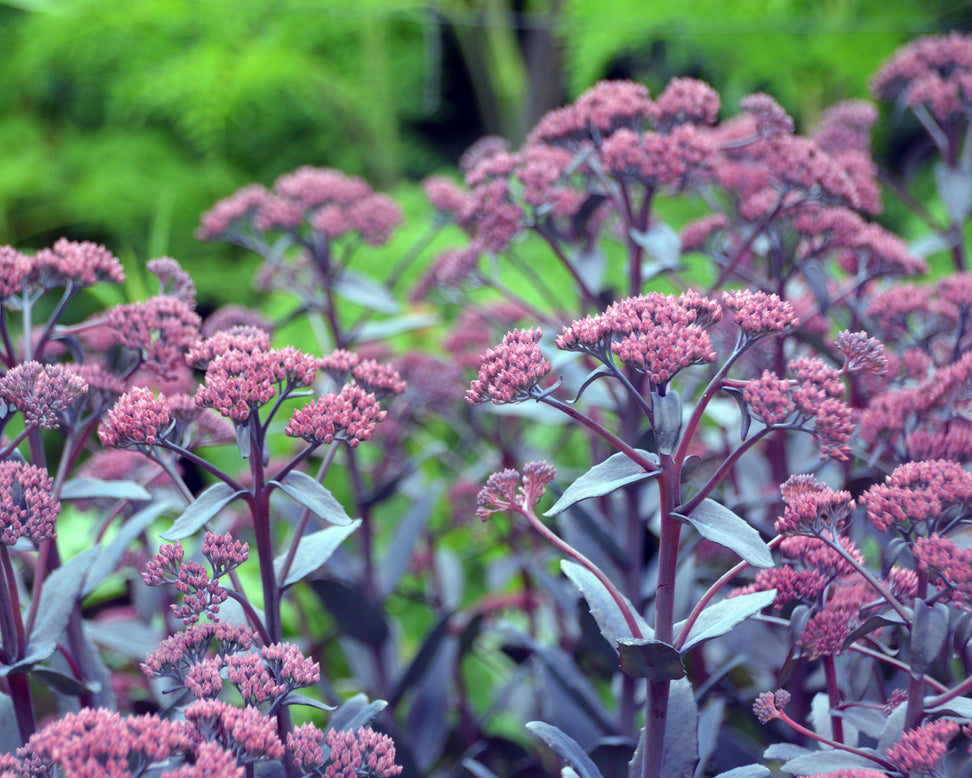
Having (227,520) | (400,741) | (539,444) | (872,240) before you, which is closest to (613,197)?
(872,240)

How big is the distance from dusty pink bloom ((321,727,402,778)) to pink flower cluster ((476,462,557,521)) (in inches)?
5.0

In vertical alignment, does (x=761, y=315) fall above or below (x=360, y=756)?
above

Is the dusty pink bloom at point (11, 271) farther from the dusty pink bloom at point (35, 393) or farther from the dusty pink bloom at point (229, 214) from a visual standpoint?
the dusty pink bloom at point (229, 214)

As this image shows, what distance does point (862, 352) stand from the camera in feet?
1.50

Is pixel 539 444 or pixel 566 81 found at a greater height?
pixel 566 81

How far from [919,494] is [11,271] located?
554 millimetres

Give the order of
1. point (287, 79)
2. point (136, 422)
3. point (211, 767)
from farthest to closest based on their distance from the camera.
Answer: point (287, 79) < point (136, 422) < point (211, 767)

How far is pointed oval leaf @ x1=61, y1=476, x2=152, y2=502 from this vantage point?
563 millimetres

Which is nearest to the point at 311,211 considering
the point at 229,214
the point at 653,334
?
the point at 229,214

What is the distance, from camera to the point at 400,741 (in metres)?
0.72

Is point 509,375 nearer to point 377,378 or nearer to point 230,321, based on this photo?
point 377,378

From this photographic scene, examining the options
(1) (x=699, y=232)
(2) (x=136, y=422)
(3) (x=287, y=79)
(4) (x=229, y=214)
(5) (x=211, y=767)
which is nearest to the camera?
(5) (x=211, y=767)

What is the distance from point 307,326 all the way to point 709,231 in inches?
60.6

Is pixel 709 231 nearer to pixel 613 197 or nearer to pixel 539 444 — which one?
pixel 613 197
